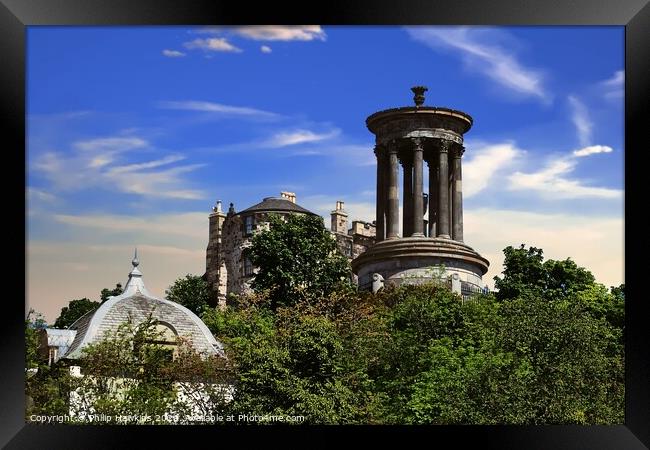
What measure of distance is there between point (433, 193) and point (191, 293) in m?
8.68

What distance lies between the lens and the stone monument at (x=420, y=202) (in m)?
35.6

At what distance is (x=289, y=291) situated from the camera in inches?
1421

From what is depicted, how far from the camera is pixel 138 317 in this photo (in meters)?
29.0

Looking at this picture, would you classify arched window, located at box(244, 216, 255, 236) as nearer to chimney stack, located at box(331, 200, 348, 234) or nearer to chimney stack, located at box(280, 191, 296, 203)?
chimney stack, located at box(331, 200, 348, 234)

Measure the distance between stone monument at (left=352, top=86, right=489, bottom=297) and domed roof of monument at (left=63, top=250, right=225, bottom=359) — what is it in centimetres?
801

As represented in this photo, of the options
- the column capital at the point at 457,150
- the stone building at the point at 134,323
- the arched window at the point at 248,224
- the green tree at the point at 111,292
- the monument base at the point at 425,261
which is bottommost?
the stone building at the point at 134,323

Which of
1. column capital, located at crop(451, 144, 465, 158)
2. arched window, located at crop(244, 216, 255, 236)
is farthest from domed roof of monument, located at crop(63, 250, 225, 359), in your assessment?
arched window, located at crop(244, 216, 255, 236)

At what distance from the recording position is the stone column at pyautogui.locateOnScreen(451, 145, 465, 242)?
37.3 meters

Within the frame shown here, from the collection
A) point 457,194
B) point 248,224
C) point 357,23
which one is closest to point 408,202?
point 457,194

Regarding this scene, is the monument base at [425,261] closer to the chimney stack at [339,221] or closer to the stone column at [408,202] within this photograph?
the stone column at [408,202]

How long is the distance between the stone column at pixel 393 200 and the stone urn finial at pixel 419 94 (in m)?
2.29

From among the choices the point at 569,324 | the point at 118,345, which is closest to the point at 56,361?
the point at 118,345

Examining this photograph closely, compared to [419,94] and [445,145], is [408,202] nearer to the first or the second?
[445,145]

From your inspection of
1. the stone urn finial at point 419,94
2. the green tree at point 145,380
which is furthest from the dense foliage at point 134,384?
the stone urn finial at point 419,94
